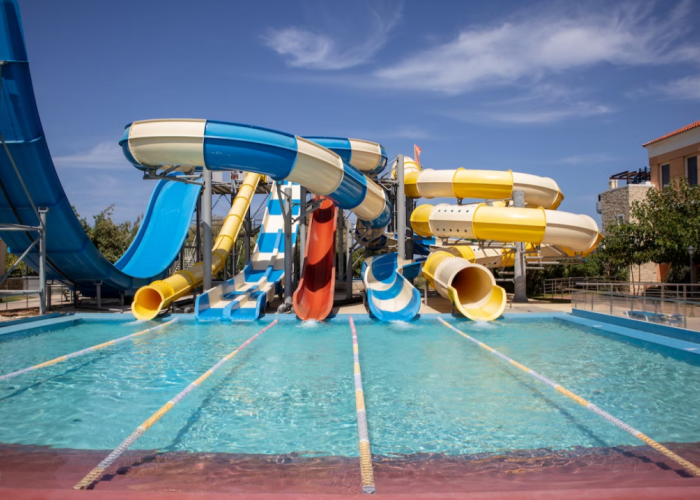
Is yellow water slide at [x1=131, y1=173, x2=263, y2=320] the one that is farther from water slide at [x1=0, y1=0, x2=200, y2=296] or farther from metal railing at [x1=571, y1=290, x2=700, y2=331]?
metal railing at [x1=571, y1=290, x2=700, y2=331]

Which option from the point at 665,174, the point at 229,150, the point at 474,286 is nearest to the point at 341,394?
the point at 229,150

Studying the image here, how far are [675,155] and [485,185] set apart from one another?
11133 millimetres

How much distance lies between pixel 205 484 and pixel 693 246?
→ 15.0 metres

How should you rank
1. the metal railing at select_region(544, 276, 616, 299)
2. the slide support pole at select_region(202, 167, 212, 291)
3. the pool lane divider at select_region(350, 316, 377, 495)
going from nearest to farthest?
the pool lane divider at select_region(350, 316, 377, 495), the slide support pole at select_region(202, 167, 212, 291), the metal railing at select_region(544, 276, 616, 299)

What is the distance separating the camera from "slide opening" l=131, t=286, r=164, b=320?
1063 centimetres

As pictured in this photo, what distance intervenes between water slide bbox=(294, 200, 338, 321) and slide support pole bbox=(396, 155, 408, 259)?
1784 mm

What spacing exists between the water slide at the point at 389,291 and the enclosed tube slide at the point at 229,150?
9.79 ft

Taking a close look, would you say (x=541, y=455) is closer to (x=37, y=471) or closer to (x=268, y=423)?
(x=268, y=423)

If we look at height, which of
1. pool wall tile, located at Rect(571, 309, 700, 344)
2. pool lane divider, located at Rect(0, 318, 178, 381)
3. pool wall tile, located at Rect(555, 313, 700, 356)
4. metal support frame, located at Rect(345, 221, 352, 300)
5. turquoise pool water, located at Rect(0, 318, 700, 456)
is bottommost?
turquoise pool water, located at Rect(0, 318, 700, 456)

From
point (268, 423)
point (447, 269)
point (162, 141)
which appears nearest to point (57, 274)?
point (162, 141)

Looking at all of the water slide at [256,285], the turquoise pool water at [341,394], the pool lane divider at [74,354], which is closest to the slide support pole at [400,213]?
the water slide at [256,285]

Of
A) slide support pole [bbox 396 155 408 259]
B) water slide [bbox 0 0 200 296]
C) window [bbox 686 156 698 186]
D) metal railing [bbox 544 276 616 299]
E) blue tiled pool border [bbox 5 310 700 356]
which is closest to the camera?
blue tiled pool border [bbox 5 310 700 356]

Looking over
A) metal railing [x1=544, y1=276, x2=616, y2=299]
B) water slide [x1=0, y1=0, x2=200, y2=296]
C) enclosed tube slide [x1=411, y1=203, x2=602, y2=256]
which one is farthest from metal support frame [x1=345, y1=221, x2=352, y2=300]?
metal railing [x1=544, y1=276, x2=616, y2=299]

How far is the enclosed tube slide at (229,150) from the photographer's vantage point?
8.50 metres
